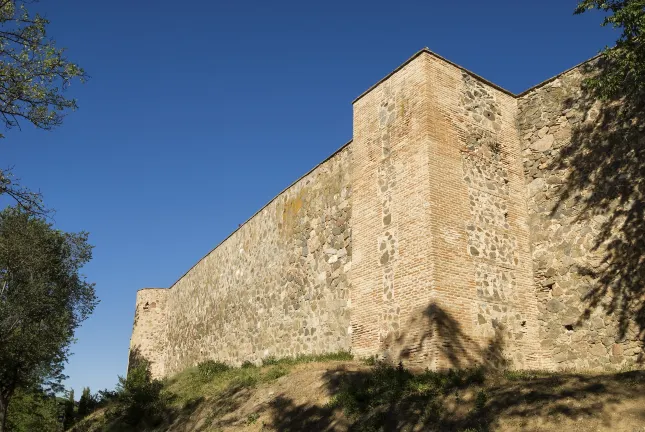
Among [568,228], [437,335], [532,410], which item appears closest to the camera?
[532,410]

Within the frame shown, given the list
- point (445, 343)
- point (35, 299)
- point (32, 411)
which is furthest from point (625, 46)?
point (32, 411)

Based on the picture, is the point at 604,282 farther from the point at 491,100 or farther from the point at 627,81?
the point at 491,100

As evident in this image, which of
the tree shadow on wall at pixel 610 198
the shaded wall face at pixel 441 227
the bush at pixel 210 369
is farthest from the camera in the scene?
the bush at pixel 210 369

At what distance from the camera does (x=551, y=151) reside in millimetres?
12273

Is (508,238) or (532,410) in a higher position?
(508,238)

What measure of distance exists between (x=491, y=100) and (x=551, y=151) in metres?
1.87

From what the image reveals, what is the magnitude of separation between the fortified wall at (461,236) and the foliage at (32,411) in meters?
18.6

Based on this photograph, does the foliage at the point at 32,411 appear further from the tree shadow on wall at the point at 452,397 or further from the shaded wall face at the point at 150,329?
the tree shadow on wall at the point at 452,397

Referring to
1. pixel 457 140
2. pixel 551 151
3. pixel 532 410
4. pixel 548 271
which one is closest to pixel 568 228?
pixel 548 271

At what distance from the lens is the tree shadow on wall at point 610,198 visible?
10.1 meters

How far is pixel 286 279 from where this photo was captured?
663 inches

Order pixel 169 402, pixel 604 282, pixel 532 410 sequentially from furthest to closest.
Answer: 1. pixel 169 402
2. pixel 604 282
3. pixel 532 410

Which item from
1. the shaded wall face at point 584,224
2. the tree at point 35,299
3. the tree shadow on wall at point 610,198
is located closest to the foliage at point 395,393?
the shaded wall face at point 584,224

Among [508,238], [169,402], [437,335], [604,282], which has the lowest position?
[169,402]
